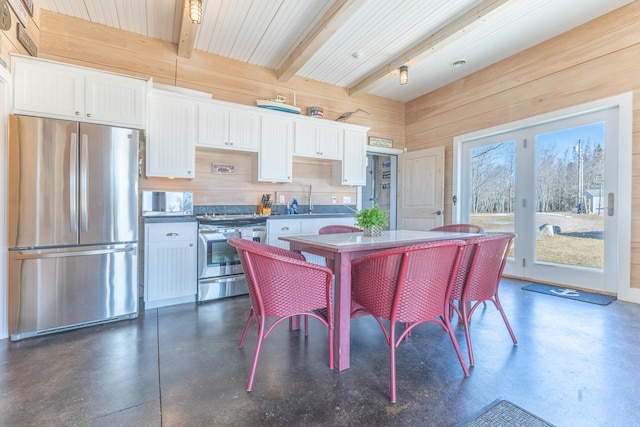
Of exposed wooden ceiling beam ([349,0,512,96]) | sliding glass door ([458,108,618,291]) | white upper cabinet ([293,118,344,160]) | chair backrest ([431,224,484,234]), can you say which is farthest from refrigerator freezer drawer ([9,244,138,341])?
sliding glass door ([458,108,618,291])

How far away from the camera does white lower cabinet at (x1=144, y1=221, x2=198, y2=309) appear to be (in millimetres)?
2945

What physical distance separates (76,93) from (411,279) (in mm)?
3110

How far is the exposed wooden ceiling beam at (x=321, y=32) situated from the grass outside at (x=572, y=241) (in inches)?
134

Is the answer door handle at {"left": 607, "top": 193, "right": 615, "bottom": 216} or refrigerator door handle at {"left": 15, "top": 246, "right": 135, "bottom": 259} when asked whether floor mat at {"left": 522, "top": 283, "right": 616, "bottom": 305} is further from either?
refrigerator door handle at {"left": 15, "top": 246, "right": 135, "bottom": 259}

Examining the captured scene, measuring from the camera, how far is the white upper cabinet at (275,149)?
3.82 m

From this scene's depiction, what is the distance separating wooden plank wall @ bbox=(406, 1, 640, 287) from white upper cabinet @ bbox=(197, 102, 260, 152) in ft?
10.4

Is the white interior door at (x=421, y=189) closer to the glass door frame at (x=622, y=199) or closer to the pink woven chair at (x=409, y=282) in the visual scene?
the glass door frame at (x=622, y=199)

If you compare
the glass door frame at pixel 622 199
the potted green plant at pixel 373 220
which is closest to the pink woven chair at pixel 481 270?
→ the potted green plant at pixel 373 220

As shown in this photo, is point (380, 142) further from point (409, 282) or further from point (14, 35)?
point (14, 35)

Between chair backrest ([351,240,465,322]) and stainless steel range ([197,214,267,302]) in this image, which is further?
stainless steel range ([197,214,267,302])

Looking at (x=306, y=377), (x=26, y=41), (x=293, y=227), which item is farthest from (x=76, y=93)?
(x=306, y=377)

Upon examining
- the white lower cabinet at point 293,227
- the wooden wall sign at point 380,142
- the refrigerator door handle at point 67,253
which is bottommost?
the refrigerator door handle at point 67,253

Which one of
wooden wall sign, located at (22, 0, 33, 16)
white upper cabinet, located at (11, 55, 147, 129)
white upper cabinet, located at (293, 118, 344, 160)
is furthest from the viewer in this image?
white upper cabinet, located at (293, 118, 344, 160)

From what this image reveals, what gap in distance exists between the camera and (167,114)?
3.22 meters
